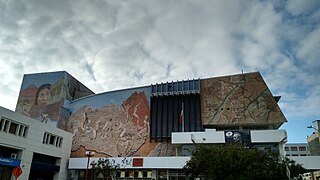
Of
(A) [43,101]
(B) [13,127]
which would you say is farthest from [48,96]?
(B) [13,127]

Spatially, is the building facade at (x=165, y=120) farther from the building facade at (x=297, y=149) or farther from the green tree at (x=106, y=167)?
the building facade at (x=297, y=149)

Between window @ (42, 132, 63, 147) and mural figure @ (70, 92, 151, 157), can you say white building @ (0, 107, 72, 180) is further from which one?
mural figure @ (70, 92, 151, 157)

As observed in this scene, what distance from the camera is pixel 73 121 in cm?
6269

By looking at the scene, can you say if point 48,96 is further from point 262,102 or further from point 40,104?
point 262,102

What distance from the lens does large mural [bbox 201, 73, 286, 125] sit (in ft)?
156

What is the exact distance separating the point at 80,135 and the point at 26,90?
21726 millimetres

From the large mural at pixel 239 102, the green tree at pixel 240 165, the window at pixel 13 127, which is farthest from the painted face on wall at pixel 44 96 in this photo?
the green tree at pixel 240 165

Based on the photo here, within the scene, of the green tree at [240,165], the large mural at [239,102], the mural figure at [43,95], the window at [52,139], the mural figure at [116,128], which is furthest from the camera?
the mural figure at [43,95]

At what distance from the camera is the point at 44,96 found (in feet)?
219

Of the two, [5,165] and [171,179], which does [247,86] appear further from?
[5,165]

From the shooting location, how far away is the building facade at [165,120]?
150 feet

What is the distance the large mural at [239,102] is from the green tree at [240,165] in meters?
18.7

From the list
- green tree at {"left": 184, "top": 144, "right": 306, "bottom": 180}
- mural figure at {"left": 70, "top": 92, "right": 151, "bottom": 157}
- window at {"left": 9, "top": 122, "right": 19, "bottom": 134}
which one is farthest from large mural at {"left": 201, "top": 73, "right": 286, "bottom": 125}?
window at {"left": 9, "top": 122, "right": 19, "bottom": 134}

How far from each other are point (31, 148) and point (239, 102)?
35.8 m
